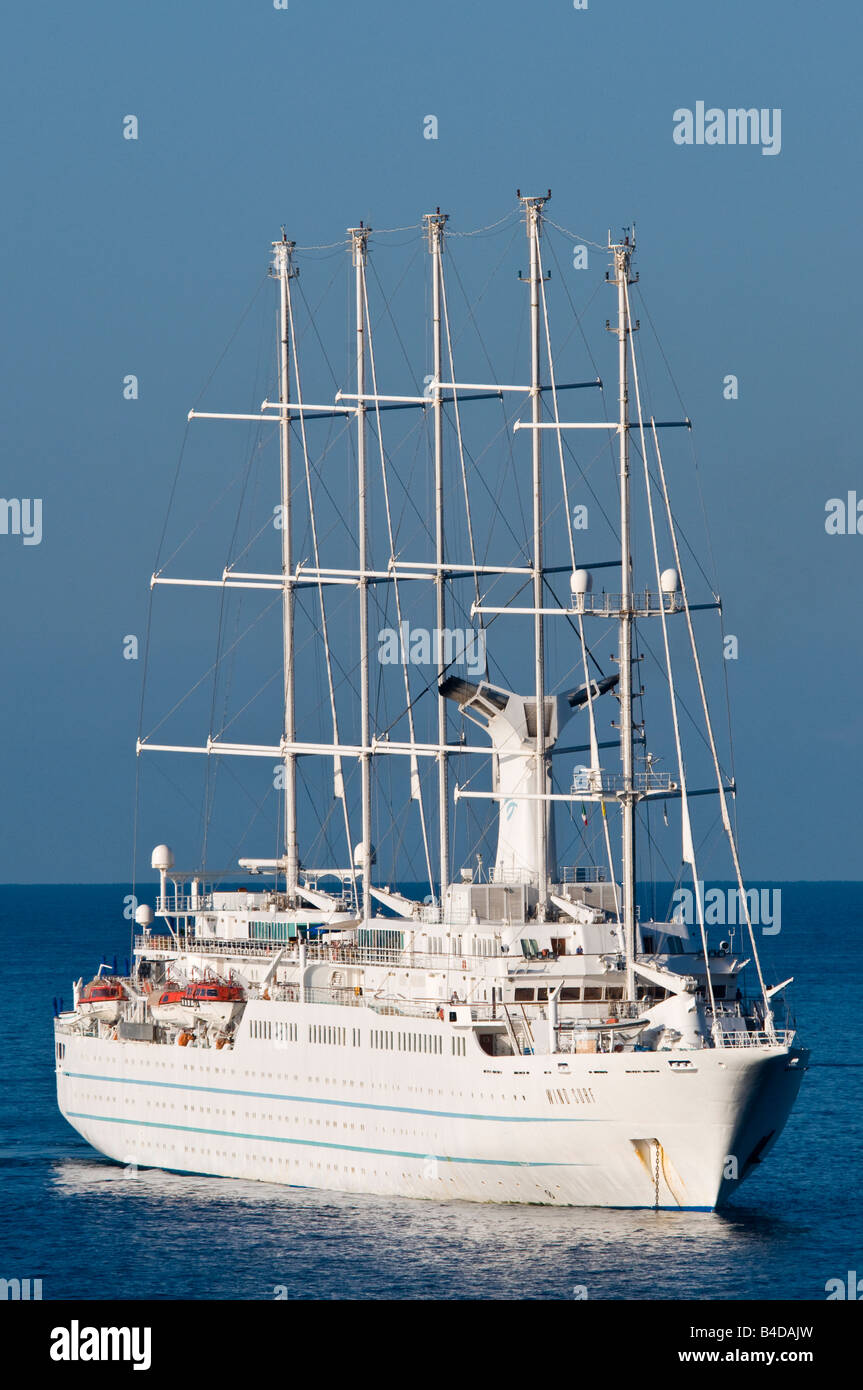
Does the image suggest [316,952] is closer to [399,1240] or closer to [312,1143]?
[312,1143]

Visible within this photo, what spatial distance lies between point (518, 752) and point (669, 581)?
372 inches

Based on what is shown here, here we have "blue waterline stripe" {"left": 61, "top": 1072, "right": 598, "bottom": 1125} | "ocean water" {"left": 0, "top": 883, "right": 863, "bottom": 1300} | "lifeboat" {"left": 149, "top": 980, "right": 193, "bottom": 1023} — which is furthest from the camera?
"lifeboat" {"left": 149, "top": 980, "right": 193, "bottom": 1023}

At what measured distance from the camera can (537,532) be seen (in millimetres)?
74125

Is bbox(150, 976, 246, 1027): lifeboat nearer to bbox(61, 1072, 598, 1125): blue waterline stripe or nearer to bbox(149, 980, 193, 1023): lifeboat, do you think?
bbox(149, 980, 193, 1023): lifeboat

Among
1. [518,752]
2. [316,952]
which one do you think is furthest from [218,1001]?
[518,752]

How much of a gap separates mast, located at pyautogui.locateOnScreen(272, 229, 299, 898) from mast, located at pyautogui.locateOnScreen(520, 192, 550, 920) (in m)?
13.5

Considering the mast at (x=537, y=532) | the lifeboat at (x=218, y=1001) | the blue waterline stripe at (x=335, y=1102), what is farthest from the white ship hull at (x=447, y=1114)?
the mast at (x=537, y=532)

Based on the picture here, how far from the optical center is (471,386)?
253ft

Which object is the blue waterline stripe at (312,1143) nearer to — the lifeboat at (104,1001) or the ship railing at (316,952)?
the lifeboat at (104,1001)

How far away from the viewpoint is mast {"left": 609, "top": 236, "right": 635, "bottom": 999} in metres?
67.0

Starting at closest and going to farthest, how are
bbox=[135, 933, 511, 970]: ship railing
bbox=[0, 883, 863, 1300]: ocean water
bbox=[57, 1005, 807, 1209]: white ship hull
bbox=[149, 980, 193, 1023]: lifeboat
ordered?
bbox=[0, 883, 863, 1300]: ocean water
bbox=[57, 1005, 807, 1209]: white ship hull
bbox=[135, 933, 511, 970]: ship railing
bbox=[149, 980, 193, 1023]: lifeboat

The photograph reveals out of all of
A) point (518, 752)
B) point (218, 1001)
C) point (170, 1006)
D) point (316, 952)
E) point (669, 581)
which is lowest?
point (170, 1006)

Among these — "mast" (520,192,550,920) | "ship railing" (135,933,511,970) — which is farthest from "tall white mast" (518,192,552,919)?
"ship railing" (135,933,511,970)
